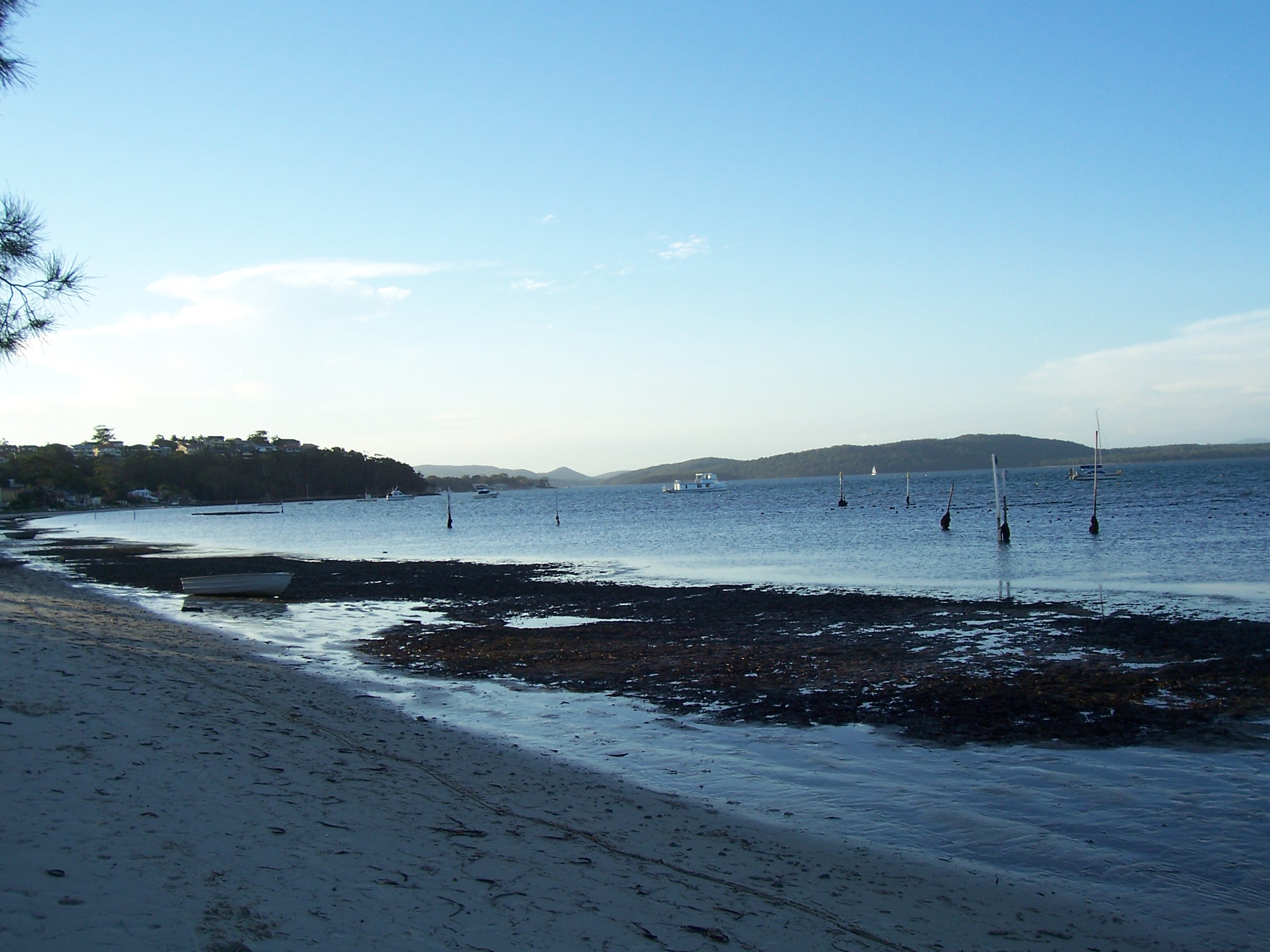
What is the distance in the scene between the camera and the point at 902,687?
12469 mm

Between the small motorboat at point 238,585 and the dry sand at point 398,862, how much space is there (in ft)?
60.7

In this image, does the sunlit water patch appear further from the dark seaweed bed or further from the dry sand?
the dark seaweed bed

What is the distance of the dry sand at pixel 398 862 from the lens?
470 centimetres

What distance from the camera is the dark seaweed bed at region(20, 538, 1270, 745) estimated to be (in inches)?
421

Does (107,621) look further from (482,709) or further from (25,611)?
(482,709)

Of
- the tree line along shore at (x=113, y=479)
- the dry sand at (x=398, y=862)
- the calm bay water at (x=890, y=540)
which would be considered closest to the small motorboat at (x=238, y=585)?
the calm bay water at (x=890, y=540)

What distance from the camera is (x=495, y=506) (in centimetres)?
15862

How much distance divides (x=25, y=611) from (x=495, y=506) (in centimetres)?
14120

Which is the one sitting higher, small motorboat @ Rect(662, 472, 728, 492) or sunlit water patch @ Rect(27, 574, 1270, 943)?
small motorboat @ Rect(662, 472, 728, 492)

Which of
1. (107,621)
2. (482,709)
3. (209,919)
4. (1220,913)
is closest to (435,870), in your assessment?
(209,919)

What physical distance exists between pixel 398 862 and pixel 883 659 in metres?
10.5

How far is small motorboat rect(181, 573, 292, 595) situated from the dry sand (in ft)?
60.7

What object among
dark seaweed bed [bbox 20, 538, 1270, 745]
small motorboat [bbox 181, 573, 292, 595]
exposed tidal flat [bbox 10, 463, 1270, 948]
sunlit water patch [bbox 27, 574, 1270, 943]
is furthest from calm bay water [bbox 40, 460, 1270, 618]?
sunlit water patch [bbox 27, 574, 1270, 943]

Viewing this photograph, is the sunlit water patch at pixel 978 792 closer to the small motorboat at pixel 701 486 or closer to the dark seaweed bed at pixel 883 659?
the dark seaweed bed at pixel 883 659
